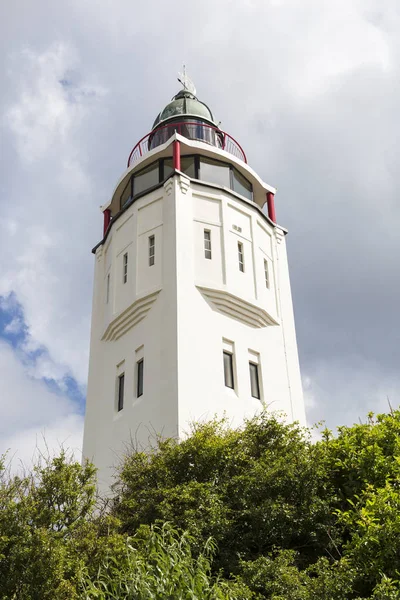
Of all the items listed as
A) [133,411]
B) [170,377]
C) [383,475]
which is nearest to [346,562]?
[383,475]

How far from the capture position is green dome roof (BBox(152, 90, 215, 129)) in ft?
117

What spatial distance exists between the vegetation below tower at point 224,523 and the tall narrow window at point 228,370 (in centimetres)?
603

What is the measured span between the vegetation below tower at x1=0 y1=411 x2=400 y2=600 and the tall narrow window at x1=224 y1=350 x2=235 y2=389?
6.03m

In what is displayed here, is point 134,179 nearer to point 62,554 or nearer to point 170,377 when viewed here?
point 170,377

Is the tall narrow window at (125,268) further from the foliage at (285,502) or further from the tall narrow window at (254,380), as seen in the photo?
the foliage at (285,502)

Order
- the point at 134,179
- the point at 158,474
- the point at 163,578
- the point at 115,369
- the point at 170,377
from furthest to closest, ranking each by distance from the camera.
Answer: the point at 134,179, the point at 115,369, the point at 170,377, the point at 158,474, the point at 163,578

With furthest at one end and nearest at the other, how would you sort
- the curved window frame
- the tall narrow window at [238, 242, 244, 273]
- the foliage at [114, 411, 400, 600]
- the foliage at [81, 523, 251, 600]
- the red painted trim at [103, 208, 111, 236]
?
the red painted trim at [103, 208, 111, 236], the curved window frame, the tall narrow window at [238, 242, 244, 273], the foliage at [114, 411, 400, 600], the foliage at [81, 523, 251, 600]

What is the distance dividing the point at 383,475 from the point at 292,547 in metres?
2.76

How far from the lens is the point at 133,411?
2497cm

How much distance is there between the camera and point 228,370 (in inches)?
1016

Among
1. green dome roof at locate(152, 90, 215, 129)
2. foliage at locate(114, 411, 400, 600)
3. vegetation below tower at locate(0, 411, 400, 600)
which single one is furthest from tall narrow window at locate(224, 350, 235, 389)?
green dome roof at locate(152, 90, 215, 129)

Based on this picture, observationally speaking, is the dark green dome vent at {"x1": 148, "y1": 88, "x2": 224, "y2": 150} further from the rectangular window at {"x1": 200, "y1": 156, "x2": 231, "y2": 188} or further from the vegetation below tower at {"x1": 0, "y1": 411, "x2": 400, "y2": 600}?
the vegetation below tower at {"x1": 0, "y1": 411, "x2": 400, "y2": 600}

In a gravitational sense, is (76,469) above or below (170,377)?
below

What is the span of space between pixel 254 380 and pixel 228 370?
4.82 feet
